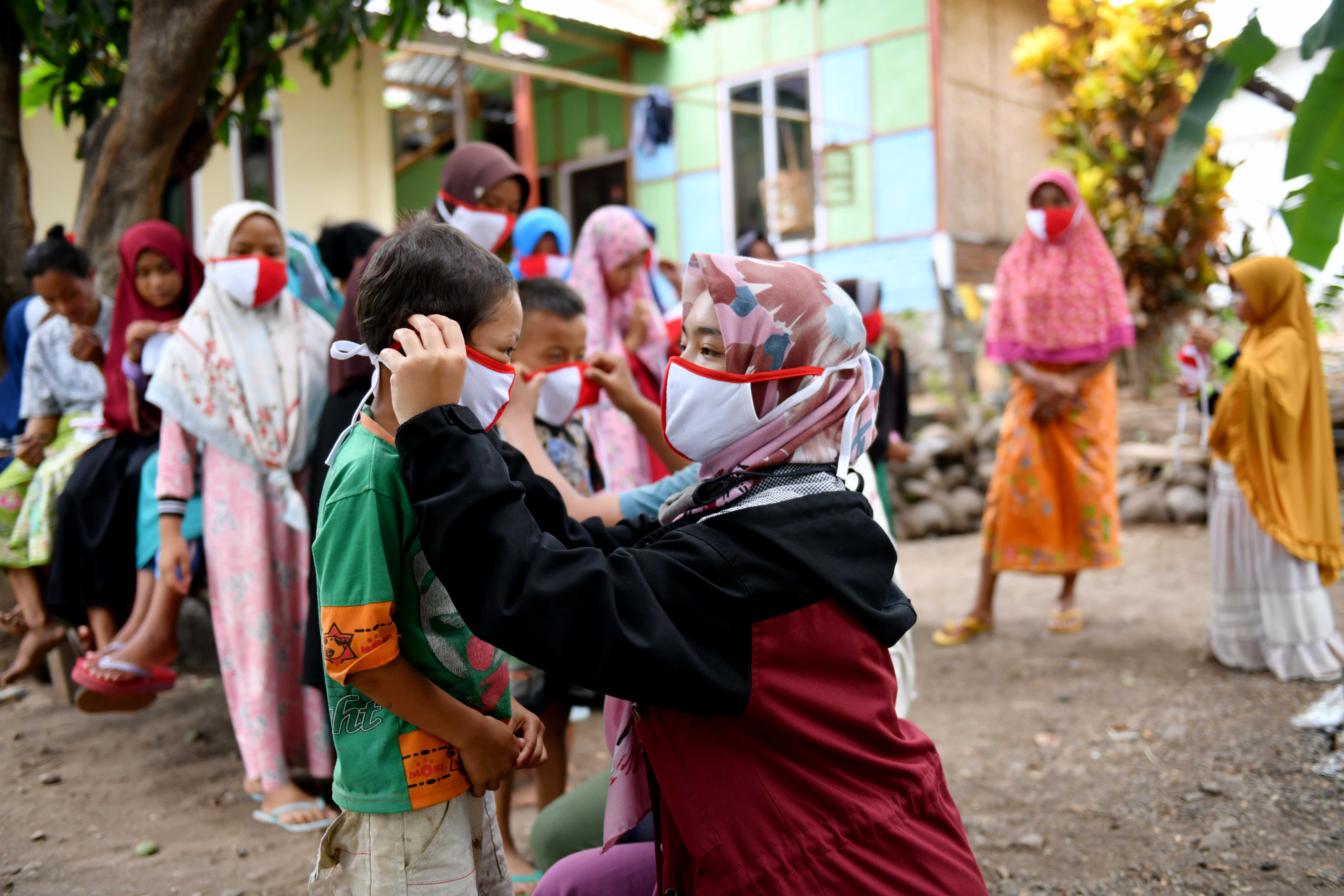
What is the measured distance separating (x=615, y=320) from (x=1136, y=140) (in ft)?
24.8

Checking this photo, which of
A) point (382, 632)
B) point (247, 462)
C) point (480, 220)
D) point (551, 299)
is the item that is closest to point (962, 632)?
point (480, 220)

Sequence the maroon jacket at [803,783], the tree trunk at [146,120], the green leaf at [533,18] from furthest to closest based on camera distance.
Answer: the green leaf at [533,18], the tree trunk at [146,120], the maroon jacket at [803,783]

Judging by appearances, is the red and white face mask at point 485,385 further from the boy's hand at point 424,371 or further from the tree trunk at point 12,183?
the tree trunk at point 12,183

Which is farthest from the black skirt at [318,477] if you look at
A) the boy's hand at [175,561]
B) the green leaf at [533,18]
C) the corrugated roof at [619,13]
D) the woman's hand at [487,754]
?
the corrugated roof at [619,13]

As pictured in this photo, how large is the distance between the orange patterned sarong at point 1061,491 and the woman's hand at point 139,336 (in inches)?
153

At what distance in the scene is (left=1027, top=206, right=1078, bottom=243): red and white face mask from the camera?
502 cm

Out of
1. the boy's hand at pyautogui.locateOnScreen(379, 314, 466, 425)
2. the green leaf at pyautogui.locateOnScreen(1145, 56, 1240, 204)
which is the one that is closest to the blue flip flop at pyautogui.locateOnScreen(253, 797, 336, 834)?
the boy's hand at pyautogui.locateOnScreen(379, 314, 466, 425)

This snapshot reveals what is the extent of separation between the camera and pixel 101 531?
3.62 m

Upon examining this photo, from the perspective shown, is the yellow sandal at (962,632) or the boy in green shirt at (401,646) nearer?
the boy in green shirt at (401,646)

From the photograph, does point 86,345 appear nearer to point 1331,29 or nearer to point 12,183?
point 12,183

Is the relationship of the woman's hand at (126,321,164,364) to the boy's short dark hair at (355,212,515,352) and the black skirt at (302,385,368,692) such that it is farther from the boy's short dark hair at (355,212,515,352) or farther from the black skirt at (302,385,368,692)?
the boy's short dark hair at (355,212,515,352)

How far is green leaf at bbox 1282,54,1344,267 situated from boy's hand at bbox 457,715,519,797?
5.05ft

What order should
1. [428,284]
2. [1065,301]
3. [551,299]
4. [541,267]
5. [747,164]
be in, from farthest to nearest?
[747,164], [1065,301], [541,267], [551,299], [428,284]

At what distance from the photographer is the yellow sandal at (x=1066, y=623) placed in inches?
201
